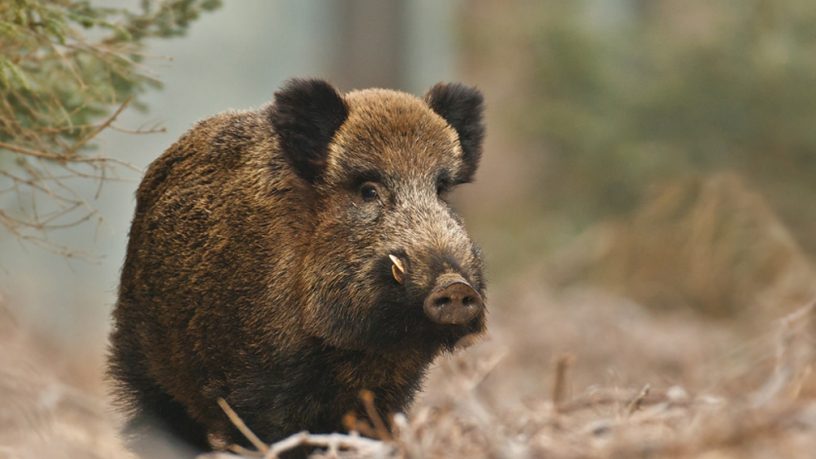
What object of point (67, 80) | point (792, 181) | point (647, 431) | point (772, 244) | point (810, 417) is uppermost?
point (792, 181)

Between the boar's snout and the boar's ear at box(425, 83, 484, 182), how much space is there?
113 centimetres

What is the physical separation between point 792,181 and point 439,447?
9264 millimetres

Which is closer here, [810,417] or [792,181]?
[810,417]

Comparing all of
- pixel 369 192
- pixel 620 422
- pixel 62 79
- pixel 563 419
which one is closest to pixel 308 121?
pixel 369 192

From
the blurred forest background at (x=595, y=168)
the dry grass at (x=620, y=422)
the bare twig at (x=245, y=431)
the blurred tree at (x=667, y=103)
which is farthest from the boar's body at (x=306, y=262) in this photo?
the blurred tree at (x=667, y=103)

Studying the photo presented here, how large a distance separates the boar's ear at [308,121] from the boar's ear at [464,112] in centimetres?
Result: 52

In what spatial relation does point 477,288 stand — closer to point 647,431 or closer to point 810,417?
point 647,431

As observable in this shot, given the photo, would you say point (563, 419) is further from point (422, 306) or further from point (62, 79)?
point (62, 79)

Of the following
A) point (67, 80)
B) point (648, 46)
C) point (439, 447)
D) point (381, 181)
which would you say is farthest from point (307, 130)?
point (648, 46)

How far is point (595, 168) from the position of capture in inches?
546

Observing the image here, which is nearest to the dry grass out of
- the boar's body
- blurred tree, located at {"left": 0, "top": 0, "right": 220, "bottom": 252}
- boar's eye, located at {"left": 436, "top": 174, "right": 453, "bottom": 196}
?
the boar's body

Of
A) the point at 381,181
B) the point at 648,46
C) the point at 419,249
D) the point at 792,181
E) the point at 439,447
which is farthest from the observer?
the point at 648,46

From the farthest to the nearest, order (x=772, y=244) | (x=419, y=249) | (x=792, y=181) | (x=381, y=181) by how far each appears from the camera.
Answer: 1. (x=792, y=181)
2. (x=772, y=244)
3. (x=381, y=181)
4. (x=419, y=249)

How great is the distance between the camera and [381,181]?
5.10 m
